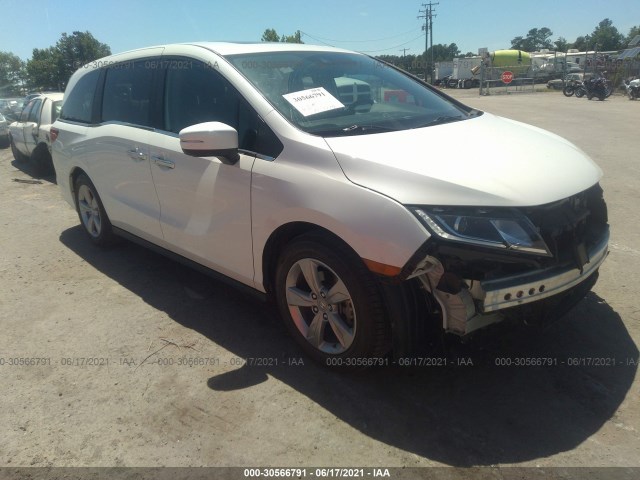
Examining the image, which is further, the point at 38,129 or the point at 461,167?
the point at 38,129

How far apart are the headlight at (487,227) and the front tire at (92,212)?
11.5ft

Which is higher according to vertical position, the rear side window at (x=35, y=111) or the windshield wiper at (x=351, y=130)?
the rear side window at (x=35, y=111)

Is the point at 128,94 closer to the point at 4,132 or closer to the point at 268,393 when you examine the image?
the point at 268,393

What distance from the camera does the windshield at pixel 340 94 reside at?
2.98 metres

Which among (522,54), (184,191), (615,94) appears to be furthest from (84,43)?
(184,191)

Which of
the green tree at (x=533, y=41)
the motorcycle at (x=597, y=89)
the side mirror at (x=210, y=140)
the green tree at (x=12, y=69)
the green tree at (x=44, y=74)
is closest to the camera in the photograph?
the side mirror at (x=210, y=140)

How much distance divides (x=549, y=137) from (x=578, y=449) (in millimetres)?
1891

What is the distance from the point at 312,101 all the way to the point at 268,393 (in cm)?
171

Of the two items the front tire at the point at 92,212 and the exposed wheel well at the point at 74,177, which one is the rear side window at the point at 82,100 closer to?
the exposed wheel well at the point at 74,177

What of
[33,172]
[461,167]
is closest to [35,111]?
[33,172]

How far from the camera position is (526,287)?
7.57 feet

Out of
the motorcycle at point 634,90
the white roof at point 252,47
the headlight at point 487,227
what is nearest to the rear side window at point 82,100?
the white roof at point 252,47

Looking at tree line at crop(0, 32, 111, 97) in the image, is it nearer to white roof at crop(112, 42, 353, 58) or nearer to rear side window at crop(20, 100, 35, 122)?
rear side window at crop(20, 100, 35, 122)

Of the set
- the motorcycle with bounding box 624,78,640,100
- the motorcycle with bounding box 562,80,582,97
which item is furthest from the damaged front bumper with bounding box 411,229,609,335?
the motorcycle with bounding box 562,80,582,97
